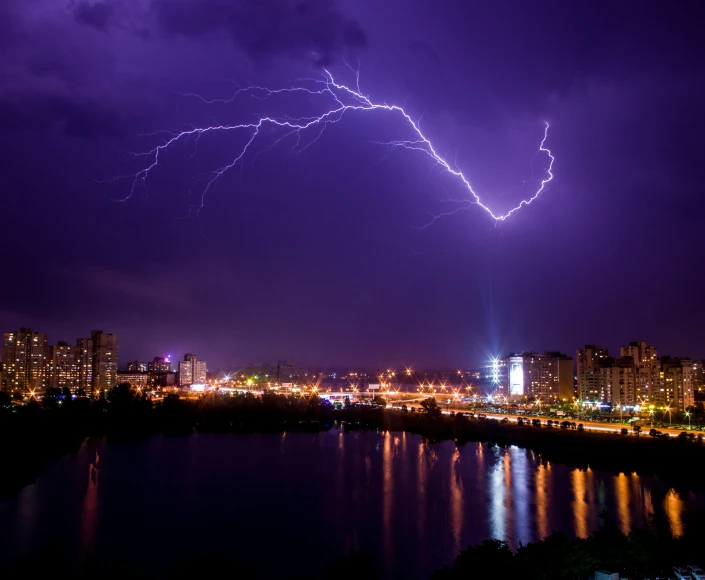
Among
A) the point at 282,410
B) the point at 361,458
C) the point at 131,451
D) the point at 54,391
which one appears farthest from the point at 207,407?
the point at 361,458

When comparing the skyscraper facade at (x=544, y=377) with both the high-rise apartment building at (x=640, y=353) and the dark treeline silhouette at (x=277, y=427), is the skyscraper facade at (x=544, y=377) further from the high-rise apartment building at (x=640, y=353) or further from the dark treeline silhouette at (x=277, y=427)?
the dark treeline silhouette at (x=277, y=427)

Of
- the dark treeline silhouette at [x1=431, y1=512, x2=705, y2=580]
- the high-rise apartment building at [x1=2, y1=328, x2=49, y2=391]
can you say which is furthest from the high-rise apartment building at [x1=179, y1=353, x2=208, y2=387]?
the dark treeline silhouette at [x1=431, y1=512, x2=705, y2=580]

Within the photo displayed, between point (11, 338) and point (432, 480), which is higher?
point (11, 338)

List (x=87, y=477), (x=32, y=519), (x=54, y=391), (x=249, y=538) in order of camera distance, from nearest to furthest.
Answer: (x=249, y=538) < (x=32, y=519) < (x=87, y=477) < (x=54, y=391)

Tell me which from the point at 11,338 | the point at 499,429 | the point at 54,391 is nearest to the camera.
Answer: the point at 499,429

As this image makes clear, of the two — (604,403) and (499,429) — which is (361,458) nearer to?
(499,429)

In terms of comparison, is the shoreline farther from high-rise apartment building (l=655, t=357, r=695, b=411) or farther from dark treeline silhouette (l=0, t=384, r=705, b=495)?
high-rise apartment building (l=655, t=357, r=695, b=411)
